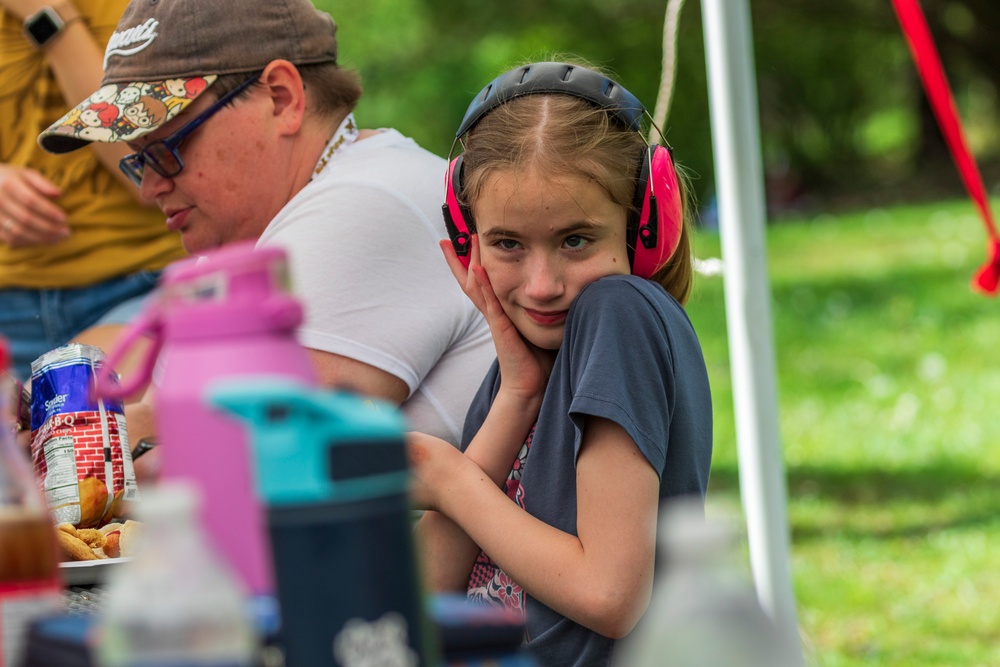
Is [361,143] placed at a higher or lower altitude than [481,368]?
higher

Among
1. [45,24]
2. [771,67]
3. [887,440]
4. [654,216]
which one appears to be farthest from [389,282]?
[771,67]

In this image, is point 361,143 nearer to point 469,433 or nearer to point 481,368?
point 481,368

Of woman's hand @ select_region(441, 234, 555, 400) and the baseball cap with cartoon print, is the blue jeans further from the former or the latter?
woman's hand @ select_region(441, 234, 555, 400)

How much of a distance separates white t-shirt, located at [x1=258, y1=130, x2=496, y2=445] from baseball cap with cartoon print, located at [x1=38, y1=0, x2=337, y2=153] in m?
0.24

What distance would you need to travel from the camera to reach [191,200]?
215cm

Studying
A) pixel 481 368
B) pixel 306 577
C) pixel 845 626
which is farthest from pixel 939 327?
pixel 306 577

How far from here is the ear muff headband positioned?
1696 millimetres

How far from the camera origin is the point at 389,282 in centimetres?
199

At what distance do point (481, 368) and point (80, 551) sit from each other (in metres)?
0.77

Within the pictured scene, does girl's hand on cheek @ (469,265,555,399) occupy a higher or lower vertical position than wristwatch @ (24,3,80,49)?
lower

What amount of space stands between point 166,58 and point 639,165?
32.8 inches

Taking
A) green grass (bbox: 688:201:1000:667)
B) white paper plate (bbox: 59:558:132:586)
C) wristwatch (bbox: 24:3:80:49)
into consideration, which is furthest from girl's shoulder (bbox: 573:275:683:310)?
wristwatch (bbox: 24:3:80:49)

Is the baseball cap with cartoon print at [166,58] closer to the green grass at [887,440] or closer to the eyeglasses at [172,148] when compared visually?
the eyeglasses at [172,148]

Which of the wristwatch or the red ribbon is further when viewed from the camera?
the wristwatch
